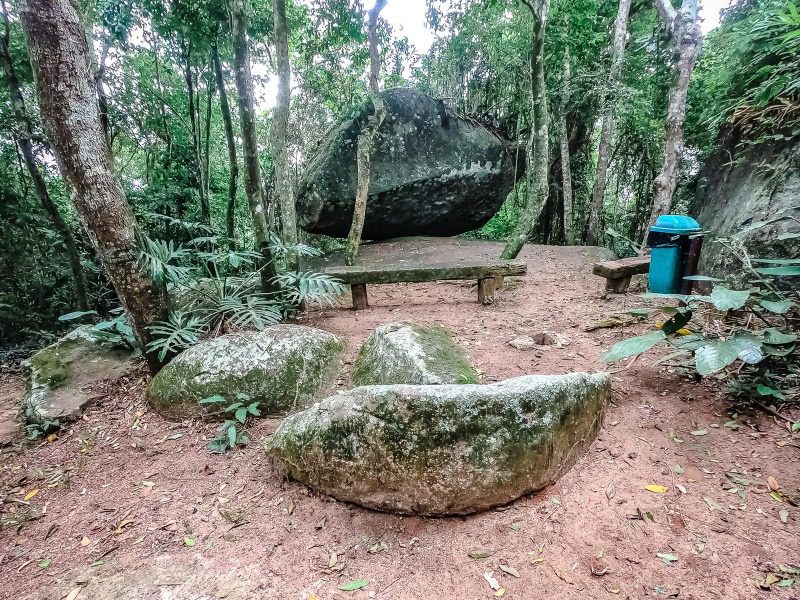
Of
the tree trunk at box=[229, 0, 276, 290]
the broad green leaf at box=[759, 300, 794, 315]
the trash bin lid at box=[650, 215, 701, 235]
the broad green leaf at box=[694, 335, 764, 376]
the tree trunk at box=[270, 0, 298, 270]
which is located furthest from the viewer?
the tree trunk at box=[270, 0, 298, 270]

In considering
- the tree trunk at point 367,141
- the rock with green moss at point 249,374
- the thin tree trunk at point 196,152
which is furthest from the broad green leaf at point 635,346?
the thin tree trunk at point 196,152

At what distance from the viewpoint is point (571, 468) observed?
2012 millimetres

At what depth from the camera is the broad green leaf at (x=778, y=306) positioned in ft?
6.56

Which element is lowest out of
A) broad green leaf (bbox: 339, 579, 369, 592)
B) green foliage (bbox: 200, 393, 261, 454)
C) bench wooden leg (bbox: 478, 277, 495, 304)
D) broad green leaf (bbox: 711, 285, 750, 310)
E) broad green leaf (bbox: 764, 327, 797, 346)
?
broad green leaf (bbox: 339, 579, 369, 592)

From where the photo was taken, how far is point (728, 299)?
6.72 ft

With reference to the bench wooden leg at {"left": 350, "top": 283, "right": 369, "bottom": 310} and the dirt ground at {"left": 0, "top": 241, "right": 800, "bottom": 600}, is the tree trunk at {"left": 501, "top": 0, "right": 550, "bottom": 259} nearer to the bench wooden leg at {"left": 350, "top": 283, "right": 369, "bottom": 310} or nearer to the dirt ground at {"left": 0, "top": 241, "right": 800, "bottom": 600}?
the bench wooden leg at {"left": 350, "top": 283, "right": 369, "bottom": 310}

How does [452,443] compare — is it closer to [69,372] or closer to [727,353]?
[727,353]

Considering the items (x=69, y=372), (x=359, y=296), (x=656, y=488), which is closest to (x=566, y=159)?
(x=359, y=296)

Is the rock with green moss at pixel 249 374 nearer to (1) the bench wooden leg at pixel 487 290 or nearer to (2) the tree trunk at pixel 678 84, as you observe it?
(1) the bench wooden leg at pixel 487 290

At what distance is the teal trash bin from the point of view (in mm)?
3607

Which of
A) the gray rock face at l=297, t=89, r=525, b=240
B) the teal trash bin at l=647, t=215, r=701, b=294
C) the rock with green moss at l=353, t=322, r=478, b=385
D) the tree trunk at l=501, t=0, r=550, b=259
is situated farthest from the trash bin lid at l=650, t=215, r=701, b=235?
the gray rock face at l=297, t=89, r=525, b=240

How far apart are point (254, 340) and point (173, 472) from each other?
1113 mm

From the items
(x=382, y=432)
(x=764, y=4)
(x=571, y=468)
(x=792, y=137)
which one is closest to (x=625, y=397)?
(x=571, y=468)

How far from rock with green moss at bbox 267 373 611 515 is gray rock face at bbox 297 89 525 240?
21.4 feet
